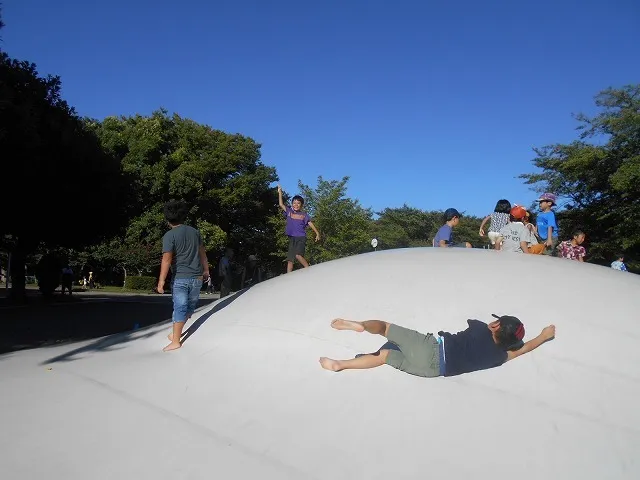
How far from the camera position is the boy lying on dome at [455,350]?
12.6 feet

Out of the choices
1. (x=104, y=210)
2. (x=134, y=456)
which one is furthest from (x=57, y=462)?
(x=104, y=210)

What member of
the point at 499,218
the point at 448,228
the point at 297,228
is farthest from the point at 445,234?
the point at 297,228

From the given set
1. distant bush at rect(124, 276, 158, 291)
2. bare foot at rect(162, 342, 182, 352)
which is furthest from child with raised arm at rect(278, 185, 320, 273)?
distant bush at rect(124, 276, 158, 291)

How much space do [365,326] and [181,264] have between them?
6.89 ft

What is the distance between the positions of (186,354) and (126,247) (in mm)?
34653

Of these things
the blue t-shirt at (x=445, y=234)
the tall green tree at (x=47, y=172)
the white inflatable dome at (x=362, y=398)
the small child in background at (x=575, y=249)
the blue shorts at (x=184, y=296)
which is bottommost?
the white inflatable dome at (x=362, y=398)

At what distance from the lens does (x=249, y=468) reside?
324 centimetres

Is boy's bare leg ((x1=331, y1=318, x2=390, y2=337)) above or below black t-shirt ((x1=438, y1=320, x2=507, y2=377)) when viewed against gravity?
above

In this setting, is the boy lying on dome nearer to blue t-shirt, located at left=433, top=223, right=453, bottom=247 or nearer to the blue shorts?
the blue shorts

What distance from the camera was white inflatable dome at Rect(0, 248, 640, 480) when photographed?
10.6 feet

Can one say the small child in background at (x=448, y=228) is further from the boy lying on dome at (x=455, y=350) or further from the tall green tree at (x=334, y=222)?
the tall green tree at (x=334, y=222)

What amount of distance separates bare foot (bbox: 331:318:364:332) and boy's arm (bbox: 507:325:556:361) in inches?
45.7

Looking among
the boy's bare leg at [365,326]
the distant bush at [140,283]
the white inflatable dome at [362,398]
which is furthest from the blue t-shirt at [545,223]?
the distant bush at [140,283]

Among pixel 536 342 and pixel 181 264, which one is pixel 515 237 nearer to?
pixel 536 342
